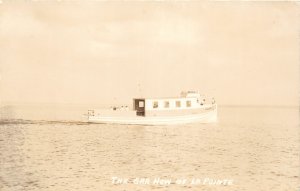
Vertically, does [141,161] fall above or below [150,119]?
below

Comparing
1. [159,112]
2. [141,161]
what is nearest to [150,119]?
[159,112]

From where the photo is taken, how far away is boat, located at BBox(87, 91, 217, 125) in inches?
1762

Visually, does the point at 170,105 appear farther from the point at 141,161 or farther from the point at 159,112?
the point at 141,161

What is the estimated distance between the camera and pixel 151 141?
35.5 metres

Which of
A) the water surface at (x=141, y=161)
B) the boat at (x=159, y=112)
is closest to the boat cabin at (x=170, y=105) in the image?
the boat at (x=159, y=112)

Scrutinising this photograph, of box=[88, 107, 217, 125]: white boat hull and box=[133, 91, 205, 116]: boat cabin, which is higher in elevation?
box=[133, 91, 205, 116]: boat cabin

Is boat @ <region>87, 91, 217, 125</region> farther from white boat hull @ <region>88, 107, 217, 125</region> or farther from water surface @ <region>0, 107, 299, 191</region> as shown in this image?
water surface @ <region>0, 107, 299, 191</region>

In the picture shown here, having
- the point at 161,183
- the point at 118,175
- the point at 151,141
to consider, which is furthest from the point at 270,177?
the point at 151,141

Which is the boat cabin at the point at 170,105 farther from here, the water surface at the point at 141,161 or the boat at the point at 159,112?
the water surface at the point at 141,161

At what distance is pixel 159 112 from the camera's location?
1788 inches

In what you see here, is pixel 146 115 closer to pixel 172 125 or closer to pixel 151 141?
pixel 172 125

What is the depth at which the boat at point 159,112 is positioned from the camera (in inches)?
1762

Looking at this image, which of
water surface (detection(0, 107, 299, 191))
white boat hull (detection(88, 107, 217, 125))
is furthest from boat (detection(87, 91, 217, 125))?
water surface (detection(0, 107, 299, 191))

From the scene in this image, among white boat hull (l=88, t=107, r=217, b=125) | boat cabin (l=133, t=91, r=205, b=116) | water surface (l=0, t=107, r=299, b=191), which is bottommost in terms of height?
water surface (l=0, t=107, r=299, b=191)
